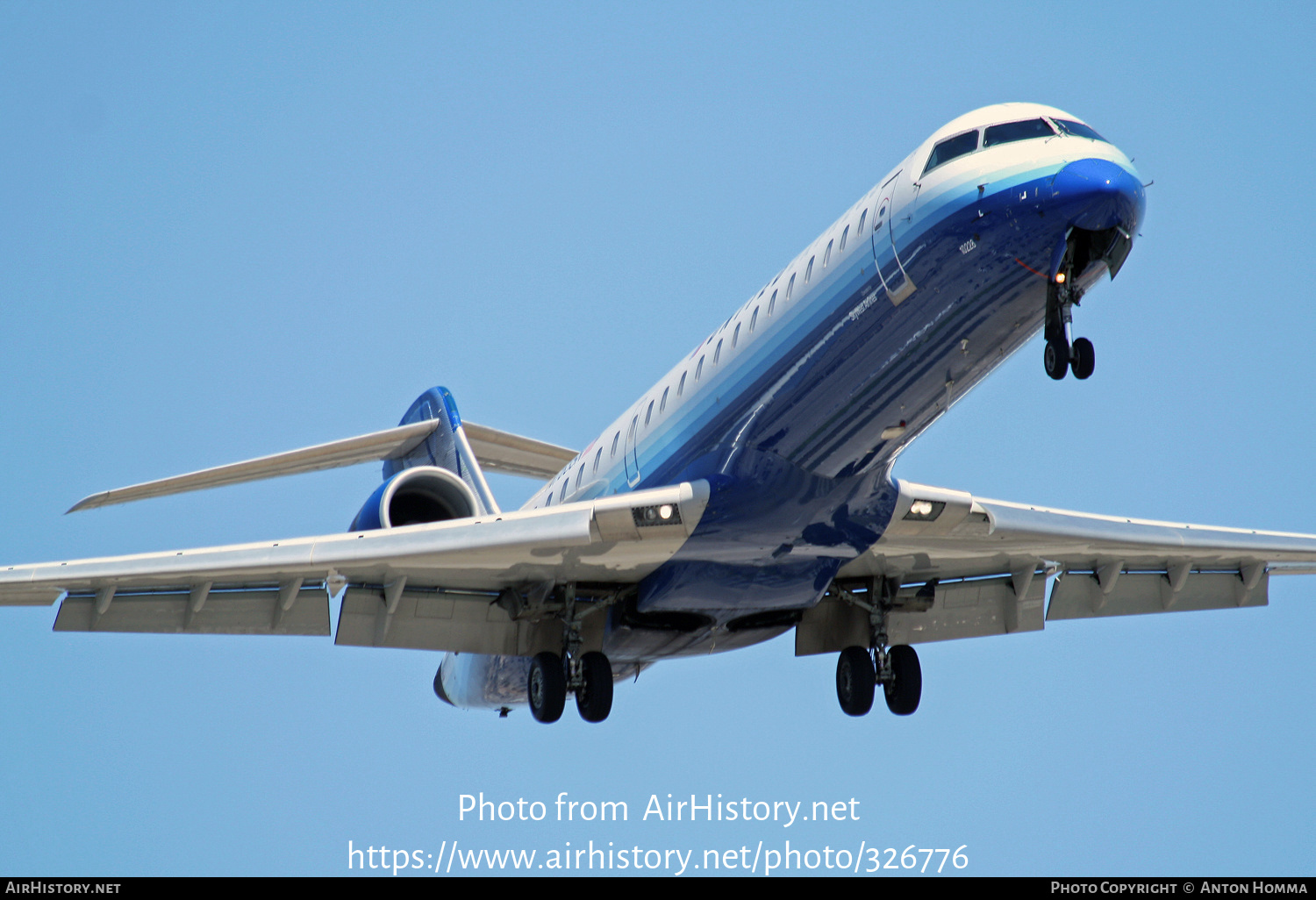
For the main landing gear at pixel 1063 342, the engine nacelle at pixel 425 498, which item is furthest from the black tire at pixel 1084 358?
the engine nacelle at pixel 425 498

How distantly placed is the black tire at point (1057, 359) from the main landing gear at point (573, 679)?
620 centimetres

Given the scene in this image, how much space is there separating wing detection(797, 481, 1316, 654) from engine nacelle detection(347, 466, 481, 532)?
4.13 metres

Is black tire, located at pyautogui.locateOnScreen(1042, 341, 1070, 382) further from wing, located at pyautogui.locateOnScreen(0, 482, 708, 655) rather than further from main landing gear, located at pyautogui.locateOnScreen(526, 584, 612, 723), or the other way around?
main landing gear, located at pyautogui.locateOnScreen(526, 584, 612, 723)

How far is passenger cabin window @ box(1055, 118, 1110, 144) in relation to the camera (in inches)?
516

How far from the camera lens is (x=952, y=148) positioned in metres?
13.6

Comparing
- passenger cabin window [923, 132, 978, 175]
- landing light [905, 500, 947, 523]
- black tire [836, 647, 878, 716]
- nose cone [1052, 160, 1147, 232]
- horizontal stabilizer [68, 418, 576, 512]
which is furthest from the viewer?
horizontal stabilizer [68, 418, 576, 512]

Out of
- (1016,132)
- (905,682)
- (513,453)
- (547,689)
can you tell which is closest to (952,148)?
(1016,132)

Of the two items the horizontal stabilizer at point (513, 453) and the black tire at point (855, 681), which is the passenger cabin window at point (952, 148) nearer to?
the black tire at point (855, 681)

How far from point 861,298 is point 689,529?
2.84 m

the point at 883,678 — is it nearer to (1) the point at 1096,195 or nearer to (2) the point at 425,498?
(2) the point at 425,498

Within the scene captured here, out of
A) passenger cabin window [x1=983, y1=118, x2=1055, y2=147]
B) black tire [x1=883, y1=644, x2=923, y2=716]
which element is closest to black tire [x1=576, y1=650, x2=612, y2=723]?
black tire [x1=883, y1=644, x2=923, y2=716]

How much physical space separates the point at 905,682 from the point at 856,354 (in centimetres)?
557

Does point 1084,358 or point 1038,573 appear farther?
point 1038,573

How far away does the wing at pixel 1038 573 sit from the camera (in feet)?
56.9
